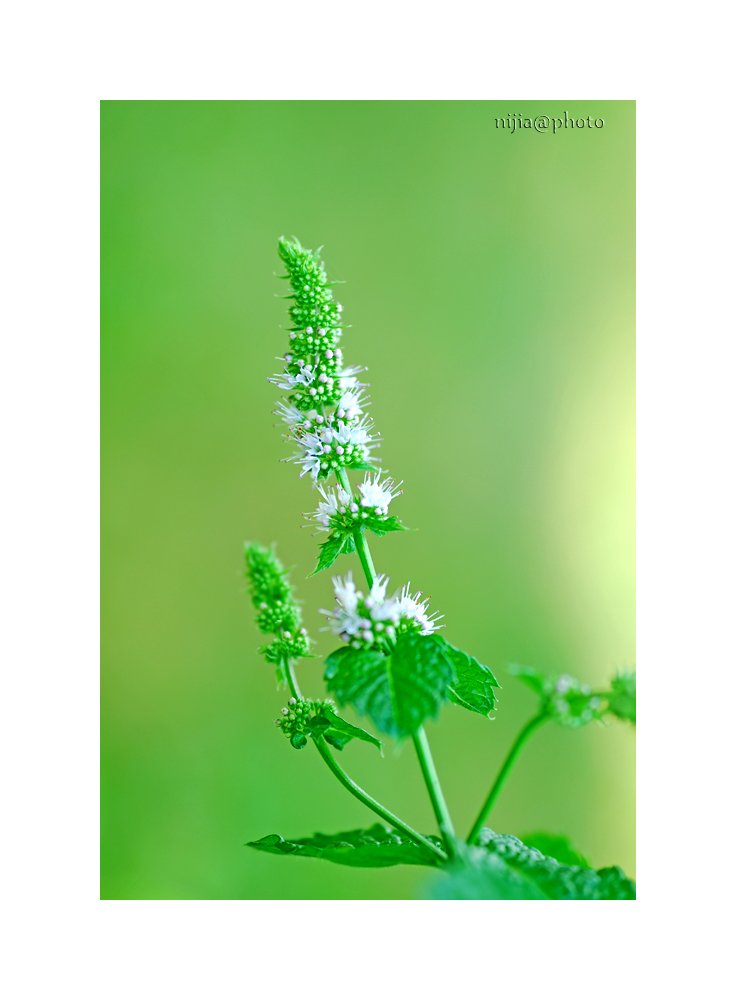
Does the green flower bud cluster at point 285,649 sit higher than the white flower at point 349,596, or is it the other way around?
the white flower at point 349,596

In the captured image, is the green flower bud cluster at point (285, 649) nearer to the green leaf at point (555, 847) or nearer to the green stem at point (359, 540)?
the green stem at point (359, 540)

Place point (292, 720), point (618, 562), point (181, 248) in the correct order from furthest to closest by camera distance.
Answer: point (181, 248), point (618, 562), point (292, 720)

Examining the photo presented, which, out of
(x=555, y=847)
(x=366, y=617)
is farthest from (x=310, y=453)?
(x=555, y=847)

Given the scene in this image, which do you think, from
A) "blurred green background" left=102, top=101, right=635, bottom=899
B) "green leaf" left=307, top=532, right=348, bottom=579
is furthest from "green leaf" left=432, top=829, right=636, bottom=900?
"blurred green background" left=102, top=101, right=635, bottom=899

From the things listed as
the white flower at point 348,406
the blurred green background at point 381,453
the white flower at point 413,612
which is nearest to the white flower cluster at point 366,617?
the white flower at point 413,612

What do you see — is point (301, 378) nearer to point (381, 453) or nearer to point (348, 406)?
point (348, 406)
